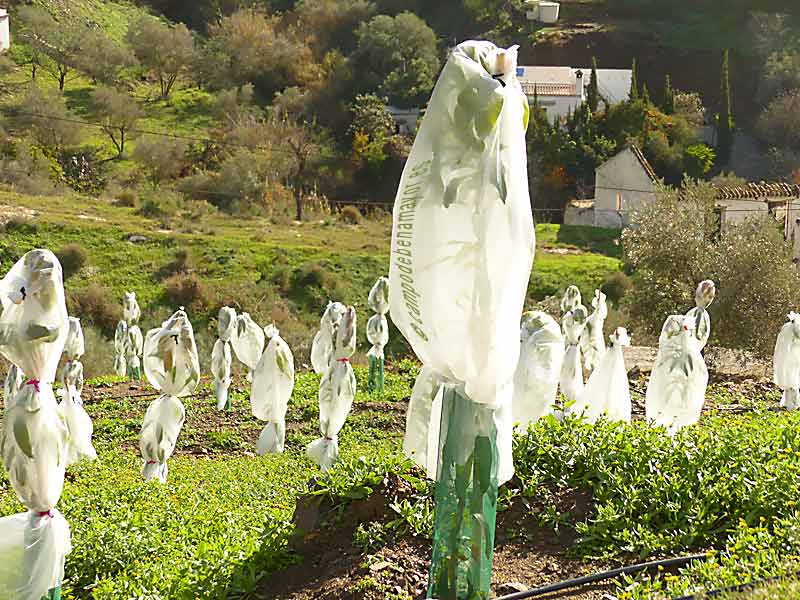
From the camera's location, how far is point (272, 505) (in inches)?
263

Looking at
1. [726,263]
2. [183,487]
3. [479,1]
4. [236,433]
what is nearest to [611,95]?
[479,1]

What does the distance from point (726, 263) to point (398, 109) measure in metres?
29.4

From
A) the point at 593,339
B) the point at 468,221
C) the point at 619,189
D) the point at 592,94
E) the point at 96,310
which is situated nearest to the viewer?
the point at 468,221

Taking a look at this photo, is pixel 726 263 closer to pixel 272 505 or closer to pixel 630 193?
pixel 272 505

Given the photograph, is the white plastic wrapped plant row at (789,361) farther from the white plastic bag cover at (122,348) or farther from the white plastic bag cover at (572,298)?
the white plastic bag cover at (122,348)

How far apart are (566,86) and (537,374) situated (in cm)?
3645

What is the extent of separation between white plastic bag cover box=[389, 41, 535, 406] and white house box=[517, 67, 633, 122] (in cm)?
3663

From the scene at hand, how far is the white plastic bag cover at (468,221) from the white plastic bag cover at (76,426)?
5.57 m

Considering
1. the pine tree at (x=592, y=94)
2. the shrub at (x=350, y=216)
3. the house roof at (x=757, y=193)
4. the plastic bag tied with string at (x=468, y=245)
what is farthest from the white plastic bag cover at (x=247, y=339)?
the pine tree at (x=592, y=94)

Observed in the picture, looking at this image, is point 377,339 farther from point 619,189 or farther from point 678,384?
point 619,189

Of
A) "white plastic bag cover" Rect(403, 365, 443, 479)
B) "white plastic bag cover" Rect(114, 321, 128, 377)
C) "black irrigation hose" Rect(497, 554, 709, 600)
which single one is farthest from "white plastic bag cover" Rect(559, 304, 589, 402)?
"white plastic bag cover" Rect(114, 321, 128, 377)

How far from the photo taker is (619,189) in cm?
3322

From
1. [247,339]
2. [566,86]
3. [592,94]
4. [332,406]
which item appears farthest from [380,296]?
[566,86]

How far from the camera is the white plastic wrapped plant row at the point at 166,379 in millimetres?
6691
